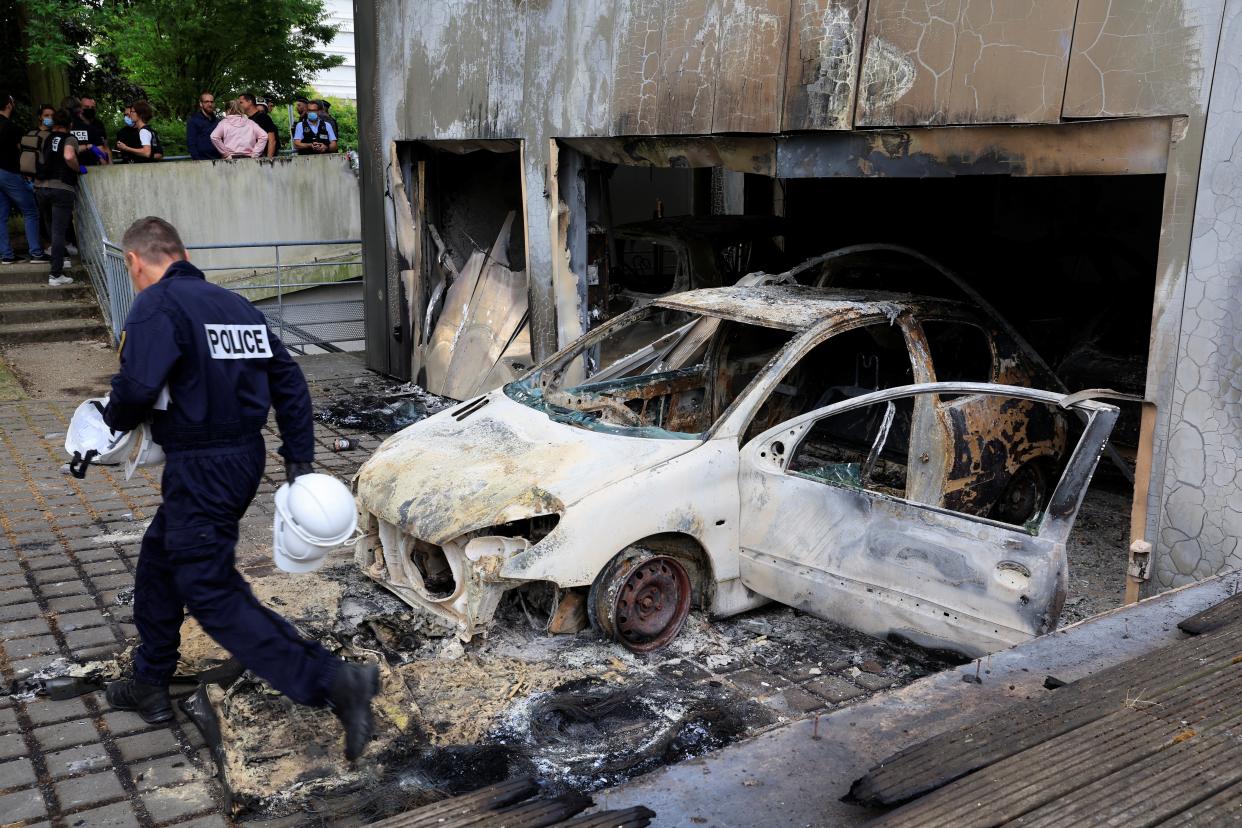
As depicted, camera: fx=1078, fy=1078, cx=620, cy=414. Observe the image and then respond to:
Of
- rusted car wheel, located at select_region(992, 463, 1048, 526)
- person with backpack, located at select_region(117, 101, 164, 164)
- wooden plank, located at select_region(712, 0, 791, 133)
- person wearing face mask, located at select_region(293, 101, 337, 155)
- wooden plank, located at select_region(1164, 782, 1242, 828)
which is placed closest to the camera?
wooden plank, located at select_region(1164, 782, 1242, 828)

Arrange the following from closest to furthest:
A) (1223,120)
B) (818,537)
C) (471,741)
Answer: (471,741), (1223,120), (818,537)

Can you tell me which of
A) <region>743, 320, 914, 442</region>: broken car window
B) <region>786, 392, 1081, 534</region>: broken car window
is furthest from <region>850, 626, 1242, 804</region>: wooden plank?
<region>743, 320, 914, 442</region>: broken car window

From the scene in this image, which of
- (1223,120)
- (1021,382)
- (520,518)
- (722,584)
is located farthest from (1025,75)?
(520,518)

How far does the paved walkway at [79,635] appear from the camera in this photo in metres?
3.85

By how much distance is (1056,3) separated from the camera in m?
5.17

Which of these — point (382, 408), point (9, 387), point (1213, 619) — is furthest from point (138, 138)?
point (1213, 619)

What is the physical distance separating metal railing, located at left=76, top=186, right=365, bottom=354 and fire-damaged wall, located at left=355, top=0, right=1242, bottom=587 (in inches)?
140

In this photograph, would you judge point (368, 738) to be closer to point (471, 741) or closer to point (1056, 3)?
point (471, 741)

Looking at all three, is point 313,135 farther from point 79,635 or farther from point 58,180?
point 79,635

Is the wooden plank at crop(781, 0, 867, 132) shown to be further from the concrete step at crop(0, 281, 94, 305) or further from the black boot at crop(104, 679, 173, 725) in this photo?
the concrete step at crop(0, 281, 94, 305)

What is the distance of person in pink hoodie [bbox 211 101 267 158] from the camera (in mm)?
13984

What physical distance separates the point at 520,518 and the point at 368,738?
1.17 meters

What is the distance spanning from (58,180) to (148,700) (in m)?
10.0

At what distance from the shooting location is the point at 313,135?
587 inches
